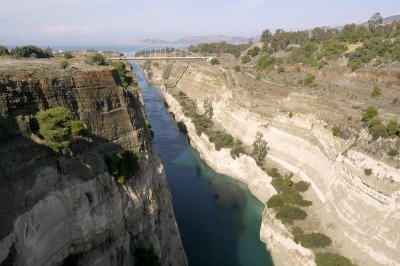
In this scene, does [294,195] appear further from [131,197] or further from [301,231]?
[131,197]

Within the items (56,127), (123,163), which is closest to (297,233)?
(123,163)

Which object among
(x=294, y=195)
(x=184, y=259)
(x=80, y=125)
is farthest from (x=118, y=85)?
(x=294, y=195)

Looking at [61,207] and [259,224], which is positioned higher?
[61,207]

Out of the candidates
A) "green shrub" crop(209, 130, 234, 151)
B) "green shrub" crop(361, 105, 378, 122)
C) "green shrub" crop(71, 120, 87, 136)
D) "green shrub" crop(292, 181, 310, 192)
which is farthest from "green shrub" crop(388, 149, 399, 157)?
"green shrub" crop(209, 130, 234, 151)

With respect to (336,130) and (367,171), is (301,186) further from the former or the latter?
(367,171)

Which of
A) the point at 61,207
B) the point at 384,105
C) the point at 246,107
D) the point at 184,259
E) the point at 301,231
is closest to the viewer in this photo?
the point at 61,207

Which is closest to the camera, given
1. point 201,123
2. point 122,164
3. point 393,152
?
point 122,164

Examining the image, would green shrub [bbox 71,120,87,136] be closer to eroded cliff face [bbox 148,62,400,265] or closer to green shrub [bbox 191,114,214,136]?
eroded cliff face [bbox 148,62,400,265]
